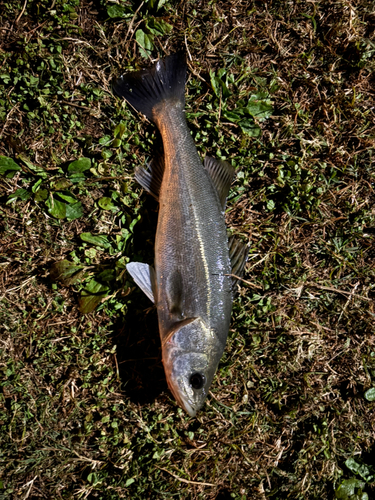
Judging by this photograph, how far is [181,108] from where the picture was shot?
3.23 metres

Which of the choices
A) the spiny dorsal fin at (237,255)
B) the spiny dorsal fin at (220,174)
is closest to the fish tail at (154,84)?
the spiny dorsal fin at (220,174)

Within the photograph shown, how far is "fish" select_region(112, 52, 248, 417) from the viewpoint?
9.22ft

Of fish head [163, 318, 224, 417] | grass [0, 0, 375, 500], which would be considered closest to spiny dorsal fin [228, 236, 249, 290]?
grass [0, 0, 375, 500]

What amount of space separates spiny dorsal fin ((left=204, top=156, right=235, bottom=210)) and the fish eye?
1.44m

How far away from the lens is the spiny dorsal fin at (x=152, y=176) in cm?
324

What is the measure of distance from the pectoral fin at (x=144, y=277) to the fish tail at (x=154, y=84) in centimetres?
132

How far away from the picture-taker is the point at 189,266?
2873 millimetres

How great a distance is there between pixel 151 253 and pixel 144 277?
0.38 m

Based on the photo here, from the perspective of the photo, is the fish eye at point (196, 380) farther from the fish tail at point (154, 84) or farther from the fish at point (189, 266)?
the fish tail at point (154, 84)

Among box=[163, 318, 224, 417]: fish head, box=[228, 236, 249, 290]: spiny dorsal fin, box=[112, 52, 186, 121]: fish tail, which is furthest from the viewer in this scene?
box=[112, 52, 186, 121]: fish tail

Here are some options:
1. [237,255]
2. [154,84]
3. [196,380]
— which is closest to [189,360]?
[196,380]

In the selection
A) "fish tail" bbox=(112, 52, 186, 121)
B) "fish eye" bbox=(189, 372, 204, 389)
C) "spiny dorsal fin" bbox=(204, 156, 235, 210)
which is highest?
"fish tail" bbox=(112, 52, 186, 121)

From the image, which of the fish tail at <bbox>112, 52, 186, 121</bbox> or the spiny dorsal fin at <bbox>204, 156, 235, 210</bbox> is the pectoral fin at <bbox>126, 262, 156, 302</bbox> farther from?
the fish tail at <bbox>112, 52, 186, 121</bbox>

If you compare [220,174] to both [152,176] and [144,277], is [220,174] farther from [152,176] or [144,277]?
[144,277]
